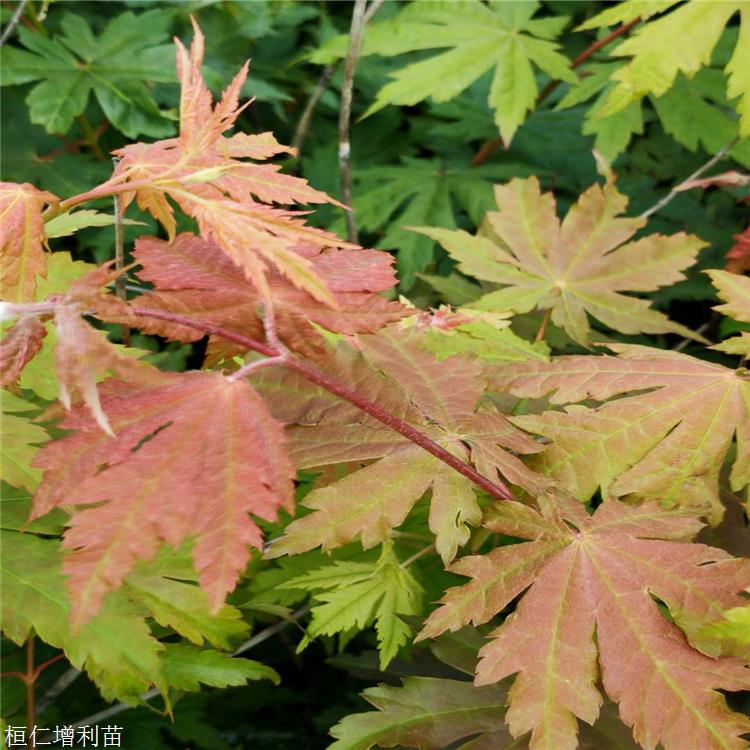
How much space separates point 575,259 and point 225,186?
74 cm

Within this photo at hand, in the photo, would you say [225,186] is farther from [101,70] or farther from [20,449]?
[101,70]

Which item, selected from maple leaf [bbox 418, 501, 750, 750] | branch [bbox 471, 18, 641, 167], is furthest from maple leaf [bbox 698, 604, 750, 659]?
branch [bbox 471, 18, 641, 167]

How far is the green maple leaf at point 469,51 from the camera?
171 cm

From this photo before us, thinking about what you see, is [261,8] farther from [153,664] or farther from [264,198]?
[153,664]

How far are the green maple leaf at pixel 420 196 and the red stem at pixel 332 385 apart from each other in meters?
1.05

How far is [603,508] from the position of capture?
0.97m

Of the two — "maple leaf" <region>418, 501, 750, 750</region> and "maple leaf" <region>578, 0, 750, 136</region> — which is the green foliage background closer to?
"maple leaf" <region>578, 0, 750, 136</region>

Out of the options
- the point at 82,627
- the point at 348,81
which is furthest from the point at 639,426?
the point at 348,81

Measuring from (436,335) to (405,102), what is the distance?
0.71 m

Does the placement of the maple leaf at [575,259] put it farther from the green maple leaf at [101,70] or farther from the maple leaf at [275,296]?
the green maple leaf at [101,70]

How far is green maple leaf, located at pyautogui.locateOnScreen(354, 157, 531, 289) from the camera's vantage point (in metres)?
1.91

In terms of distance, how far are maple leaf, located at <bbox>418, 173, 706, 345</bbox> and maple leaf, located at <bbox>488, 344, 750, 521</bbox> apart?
29cm

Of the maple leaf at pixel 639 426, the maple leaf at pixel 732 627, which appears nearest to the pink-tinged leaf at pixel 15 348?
the maple leaf at pixel 639 426

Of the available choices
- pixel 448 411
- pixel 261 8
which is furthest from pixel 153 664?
pixel 261 8
